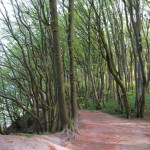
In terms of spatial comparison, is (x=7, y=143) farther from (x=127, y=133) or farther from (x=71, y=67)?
(x=127, y=133)

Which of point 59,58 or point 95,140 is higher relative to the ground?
point 59,58

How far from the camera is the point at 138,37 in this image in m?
17.1

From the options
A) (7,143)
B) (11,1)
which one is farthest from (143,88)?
(7,143)

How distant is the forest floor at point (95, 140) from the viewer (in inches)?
325

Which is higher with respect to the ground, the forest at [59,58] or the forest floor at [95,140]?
the forest at [59,58]

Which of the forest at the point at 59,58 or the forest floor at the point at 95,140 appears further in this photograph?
the forest at the point at 59,58

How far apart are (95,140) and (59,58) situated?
3.41 meters

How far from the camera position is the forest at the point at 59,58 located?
1320cm

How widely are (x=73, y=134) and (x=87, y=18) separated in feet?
43.8

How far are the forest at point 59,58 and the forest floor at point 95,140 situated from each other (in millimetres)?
974

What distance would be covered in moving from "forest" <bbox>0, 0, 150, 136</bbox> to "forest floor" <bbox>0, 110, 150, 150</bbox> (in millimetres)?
974

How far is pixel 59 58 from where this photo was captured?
11.7m

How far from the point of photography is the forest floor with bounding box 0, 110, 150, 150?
827 cm

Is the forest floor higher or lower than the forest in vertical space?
lower
